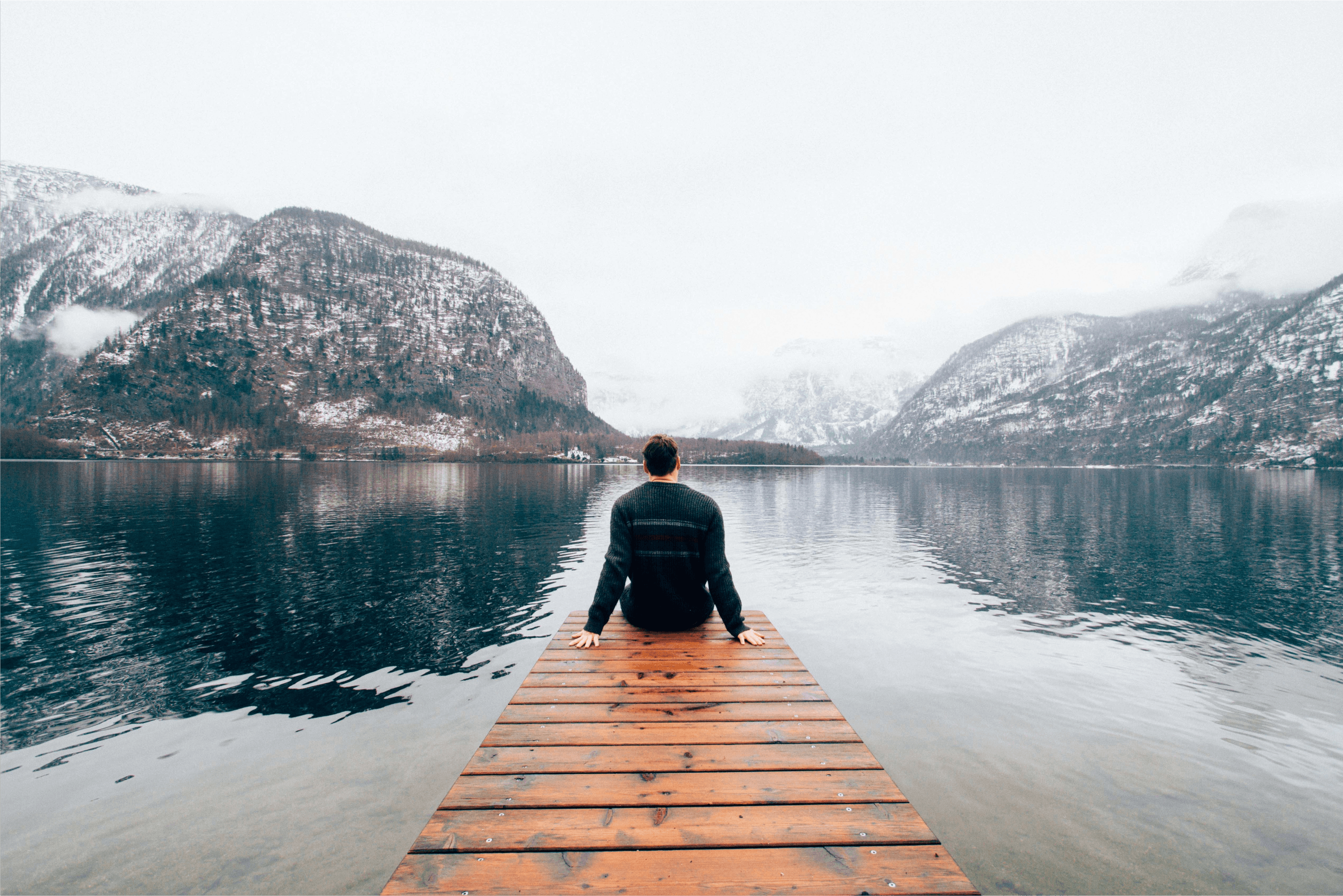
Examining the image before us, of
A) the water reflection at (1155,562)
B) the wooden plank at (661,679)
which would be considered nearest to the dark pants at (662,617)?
the wooden plank at (661,679)

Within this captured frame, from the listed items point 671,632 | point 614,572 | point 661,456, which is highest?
point 661,456

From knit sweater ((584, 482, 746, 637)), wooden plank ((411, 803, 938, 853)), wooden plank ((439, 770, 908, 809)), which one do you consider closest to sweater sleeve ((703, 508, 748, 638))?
knit sweater ((584, 482, 746, 637))

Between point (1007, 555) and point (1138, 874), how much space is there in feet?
118

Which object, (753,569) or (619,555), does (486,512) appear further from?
(619,555)

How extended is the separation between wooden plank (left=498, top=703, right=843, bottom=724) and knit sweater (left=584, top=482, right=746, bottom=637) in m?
1.85

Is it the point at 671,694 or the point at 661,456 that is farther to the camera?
the point at 661,456

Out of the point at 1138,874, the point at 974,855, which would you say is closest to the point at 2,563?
the point at 974,855

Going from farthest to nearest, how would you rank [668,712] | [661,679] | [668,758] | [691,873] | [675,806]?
[661,679] < [668,712] < [668,758] < [675,806] < [691,873]

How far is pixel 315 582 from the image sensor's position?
29.4m

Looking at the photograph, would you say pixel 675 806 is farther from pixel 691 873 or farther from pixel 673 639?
pixel 673 639

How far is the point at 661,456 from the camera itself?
925 centimetres

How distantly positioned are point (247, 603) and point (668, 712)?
27110 millimetres

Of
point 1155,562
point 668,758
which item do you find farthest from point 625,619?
point 1155,562

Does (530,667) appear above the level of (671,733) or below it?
below
